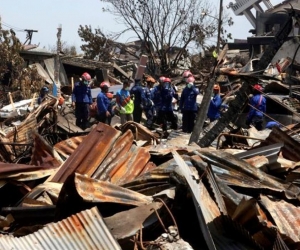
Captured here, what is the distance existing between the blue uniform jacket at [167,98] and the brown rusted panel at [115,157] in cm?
813

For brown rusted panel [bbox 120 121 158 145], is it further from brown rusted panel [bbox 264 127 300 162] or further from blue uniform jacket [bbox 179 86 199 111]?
blue uniform jacket [bbox 179 86 199 111]

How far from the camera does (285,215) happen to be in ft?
14.6

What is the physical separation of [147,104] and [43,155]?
8696 millimetres

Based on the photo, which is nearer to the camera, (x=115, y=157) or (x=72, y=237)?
(x=72, y=237)

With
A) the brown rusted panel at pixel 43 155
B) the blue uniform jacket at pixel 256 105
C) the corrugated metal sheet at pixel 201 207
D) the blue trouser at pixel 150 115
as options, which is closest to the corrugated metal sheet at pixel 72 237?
the corrugated metal sheet at pixel 201 207

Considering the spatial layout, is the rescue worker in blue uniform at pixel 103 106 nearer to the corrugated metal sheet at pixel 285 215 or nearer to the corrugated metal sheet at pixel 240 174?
the corrugated metal sheet at pixel 240 174

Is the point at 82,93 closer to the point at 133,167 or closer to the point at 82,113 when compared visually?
the point at 82,113

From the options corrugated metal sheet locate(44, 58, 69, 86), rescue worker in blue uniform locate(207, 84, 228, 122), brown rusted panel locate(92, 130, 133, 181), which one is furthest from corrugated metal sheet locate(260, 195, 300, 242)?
corrugated metal sheet locate(44, 58, 69, 86)

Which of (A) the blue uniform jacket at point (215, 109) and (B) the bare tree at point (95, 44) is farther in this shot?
(B) the bare tree at point (95, 44)

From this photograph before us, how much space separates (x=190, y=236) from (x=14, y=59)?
19970 mm

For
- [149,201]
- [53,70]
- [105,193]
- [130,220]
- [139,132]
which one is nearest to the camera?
[130,220]

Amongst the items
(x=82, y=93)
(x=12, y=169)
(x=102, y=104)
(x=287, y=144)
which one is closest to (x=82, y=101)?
(x=82, y=93)

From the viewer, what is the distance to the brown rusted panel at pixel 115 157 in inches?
216

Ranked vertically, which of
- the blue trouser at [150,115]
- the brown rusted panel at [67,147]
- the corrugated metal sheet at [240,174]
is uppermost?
the corrugated metal sheet at [240,174]
